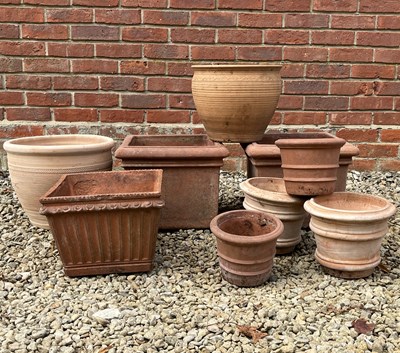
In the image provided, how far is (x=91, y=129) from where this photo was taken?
3203 mm

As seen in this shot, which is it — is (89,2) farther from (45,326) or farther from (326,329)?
(326,329)

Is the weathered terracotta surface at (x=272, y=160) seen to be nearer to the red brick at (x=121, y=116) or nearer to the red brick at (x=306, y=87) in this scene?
the red brick at (x=306, y=87)

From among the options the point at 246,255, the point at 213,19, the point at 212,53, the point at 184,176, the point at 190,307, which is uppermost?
the point at 213,19

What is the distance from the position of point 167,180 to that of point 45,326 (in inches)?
38.3

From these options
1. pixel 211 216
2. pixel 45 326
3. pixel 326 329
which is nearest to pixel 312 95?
pixel 211 216

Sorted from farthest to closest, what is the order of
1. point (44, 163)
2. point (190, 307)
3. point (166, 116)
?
point (166, 116) → point (44, 163) → point (190, 307)

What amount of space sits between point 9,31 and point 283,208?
2.20 metres

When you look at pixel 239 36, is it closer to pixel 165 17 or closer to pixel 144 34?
pixel 165 17

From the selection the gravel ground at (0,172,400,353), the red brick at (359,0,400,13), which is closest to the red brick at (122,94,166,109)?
the gravel ground at (0,172,400,353)

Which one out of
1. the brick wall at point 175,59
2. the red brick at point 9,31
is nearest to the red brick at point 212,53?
the brick wall at point 175,59

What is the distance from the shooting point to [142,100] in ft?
10.4

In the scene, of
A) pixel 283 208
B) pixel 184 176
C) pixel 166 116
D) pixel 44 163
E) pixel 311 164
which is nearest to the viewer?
pixel 311 164

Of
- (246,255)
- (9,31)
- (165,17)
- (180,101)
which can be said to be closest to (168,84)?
(180,101)

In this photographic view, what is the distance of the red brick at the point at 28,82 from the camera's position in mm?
3105
